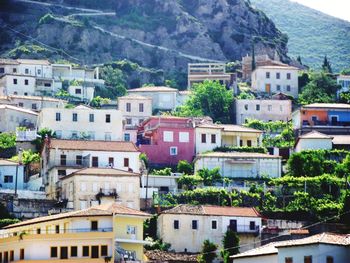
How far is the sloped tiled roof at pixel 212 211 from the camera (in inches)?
3725

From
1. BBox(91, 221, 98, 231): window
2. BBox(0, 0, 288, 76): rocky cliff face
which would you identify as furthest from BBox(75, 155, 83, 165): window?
BBox(0, 0, 288, 76): rocky cliff face

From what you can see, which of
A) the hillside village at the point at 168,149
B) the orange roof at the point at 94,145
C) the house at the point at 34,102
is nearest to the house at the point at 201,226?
the hillside village at the point at 168,149

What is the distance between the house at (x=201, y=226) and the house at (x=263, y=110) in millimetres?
40771

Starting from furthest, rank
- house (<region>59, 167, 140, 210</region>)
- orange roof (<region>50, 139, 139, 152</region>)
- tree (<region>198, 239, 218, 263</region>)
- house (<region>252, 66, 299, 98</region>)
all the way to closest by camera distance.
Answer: house (<region>252, 66, 299, 98</region>)
orange roof (<region>50, 139, 139, 152</region>)
house (<region>59, 167, 140, 210</region>)
tree (<region>198, 239, 218, 263</region>)

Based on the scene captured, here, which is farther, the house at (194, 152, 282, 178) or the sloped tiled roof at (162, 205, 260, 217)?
the house at (194, 152, 282, 178)

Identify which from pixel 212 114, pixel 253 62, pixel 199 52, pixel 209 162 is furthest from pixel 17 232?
pixel 199 52

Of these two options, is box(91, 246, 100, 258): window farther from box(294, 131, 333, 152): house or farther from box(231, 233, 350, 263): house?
box(294, 131, 333, 152): house

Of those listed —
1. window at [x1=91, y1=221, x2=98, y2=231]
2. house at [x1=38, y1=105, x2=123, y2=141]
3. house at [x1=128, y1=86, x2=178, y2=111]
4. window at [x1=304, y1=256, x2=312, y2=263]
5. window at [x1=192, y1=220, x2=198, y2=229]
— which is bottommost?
window at [x1=304, y1=256, x2=312, y2=263]

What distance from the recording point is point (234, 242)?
294 feet

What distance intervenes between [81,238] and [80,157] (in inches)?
1045

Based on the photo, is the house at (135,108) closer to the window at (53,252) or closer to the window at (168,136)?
the window at (168,136)

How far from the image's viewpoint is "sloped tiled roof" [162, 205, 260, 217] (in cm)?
9462

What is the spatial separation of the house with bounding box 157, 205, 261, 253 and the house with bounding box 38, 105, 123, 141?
22836 millimetres

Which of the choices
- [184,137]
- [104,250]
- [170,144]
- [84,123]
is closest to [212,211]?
[104,250]
